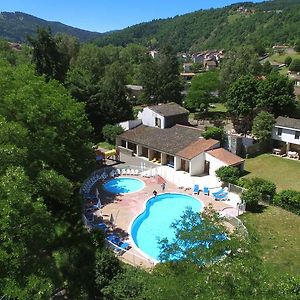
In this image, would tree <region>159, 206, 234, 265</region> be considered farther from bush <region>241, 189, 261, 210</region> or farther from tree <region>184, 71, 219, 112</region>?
tree <region>184, 71, 219, 112</region>

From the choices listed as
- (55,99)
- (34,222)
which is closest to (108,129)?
(55,99)

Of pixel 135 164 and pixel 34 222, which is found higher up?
pixel 34 222

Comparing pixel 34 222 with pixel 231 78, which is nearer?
pixel 34 222

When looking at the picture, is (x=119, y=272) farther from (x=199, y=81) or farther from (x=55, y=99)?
(x=199, y=81)

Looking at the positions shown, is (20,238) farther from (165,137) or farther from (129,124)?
(129,124)

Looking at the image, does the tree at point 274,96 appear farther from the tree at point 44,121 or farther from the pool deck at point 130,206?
the tree at point 44,121

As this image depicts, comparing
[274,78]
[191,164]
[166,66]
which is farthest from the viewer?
[166,66]

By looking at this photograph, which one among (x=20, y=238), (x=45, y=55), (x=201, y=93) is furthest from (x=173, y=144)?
(x=20, y=238)

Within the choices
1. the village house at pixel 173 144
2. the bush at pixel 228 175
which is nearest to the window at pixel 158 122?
the village house at pixel 173 144
